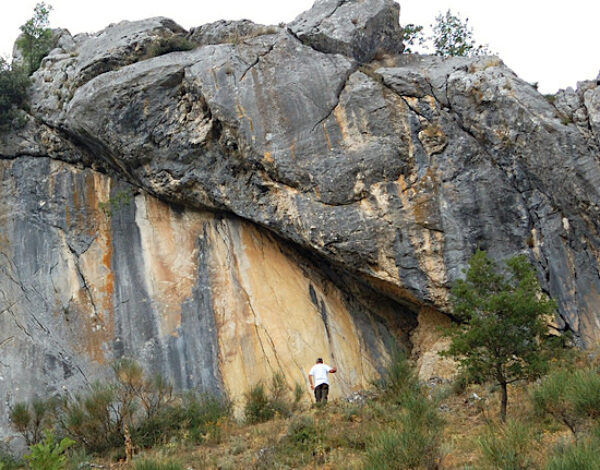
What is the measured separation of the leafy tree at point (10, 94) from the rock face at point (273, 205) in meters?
0.38

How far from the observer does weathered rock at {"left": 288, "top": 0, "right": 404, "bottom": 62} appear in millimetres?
15156

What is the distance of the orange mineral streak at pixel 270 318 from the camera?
13.6m

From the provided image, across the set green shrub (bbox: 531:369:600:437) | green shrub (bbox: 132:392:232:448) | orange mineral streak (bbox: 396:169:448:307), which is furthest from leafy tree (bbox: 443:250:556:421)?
green shrub (bbox: 132:392:232:448)

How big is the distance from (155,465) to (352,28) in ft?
36.5

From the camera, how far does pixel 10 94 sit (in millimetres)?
15578

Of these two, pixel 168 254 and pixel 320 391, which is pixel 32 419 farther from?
pixel 320 391

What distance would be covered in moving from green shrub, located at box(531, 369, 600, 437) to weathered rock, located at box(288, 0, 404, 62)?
356 inches

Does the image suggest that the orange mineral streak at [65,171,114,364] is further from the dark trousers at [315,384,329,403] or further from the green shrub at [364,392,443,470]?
the green shrub at [364,392,443,470]

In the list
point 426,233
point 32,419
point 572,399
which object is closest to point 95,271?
point 32,419

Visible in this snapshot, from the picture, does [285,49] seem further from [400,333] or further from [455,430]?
[455,430]

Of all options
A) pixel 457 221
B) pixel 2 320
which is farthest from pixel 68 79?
pixel 457 221

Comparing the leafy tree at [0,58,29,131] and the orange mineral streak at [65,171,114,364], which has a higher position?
the leafy tree at [0,58,29,131]

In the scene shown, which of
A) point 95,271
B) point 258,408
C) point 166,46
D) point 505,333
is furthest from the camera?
point 166,46

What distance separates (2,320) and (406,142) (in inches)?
360
